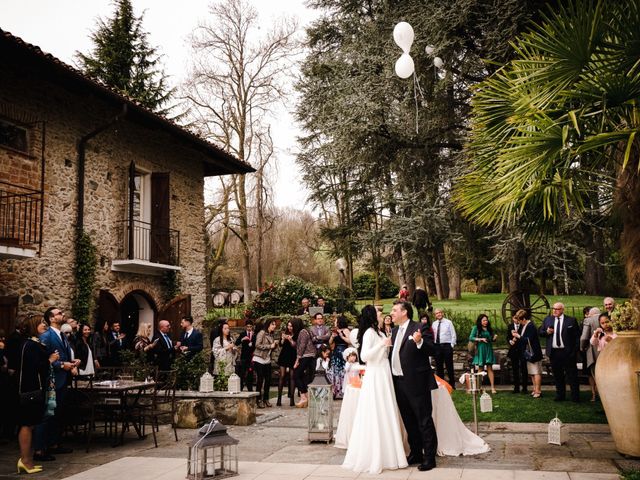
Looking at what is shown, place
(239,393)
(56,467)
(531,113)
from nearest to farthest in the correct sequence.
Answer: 1. (531,113)
2. (56,467)
3. (239,393)

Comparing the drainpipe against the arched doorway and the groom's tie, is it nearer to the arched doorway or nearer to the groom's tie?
the arched doorway

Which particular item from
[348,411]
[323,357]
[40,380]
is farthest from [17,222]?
[348,411]

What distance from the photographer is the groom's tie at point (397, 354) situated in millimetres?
6504

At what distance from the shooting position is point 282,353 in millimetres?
12195

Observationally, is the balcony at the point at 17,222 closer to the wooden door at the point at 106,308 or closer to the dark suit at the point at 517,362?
the wooden door at the point at 106,308

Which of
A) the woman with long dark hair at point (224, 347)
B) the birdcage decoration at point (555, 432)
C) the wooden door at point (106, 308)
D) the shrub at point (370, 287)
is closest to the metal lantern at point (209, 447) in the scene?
the birdcage decoration at point (555, 432)

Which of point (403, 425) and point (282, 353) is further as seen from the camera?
point (282, 353)

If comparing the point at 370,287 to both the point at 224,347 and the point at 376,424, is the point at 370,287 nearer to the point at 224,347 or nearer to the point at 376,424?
the point at 224,347

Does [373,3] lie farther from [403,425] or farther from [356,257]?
[403,425]

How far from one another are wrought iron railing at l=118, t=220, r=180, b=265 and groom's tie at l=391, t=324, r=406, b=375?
9.36 m

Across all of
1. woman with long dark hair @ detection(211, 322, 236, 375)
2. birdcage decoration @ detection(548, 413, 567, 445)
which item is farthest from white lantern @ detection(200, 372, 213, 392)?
birdcage decoration @ detection(548, 413, 567, 445)

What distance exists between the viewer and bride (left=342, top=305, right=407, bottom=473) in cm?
617

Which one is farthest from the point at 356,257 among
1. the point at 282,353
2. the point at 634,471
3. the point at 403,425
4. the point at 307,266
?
the point at 307,266

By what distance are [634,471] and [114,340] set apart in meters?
9.91
